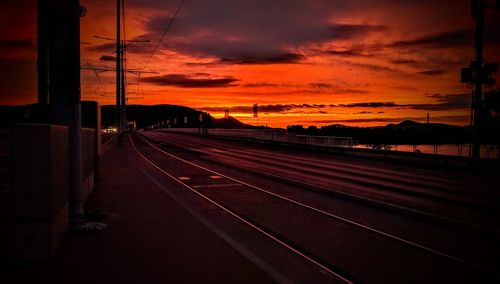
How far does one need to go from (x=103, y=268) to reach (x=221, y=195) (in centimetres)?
616

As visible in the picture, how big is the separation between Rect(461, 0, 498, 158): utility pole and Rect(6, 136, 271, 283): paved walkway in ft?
55.3

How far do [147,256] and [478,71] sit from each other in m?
20.0

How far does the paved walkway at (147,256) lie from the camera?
526 cm

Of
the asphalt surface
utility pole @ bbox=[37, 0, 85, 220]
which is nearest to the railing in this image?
the asphalt surface

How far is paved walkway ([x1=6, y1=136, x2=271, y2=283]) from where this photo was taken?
5262 millimetres

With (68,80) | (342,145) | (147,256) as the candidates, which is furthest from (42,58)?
(342,145)

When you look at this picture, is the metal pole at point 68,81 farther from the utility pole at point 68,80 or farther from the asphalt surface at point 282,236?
the asphalt surface at point 282,236

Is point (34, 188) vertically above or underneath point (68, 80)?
underneath

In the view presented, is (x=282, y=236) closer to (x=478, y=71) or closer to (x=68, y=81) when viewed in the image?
(x=68, y=81)

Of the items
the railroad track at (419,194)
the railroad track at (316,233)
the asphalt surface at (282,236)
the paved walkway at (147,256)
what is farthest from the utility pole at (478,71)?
the paved walkway at (147,256)

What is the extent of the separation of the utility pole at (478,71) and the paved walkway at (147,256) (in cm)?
1685

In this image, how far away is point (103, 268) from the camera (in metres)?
5.59

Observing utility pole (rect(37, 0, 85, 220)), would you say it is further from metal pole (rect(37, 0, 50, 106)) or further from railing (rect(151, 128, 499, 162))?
railing (rect(151, 128, 499, 162))

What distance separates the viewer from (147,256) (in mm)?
6090
